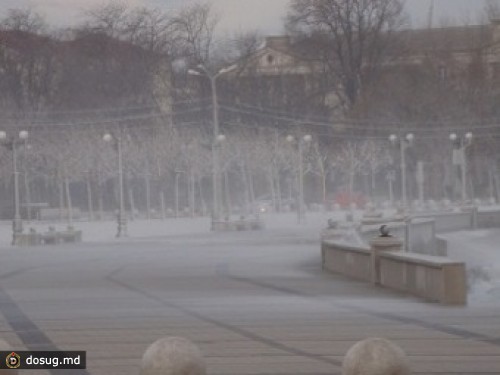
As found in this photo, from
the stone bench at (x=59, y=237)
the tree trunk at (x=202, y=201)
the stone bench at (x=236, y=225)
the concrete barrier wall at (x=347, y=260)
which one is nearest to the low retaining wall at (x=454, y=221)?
the stone bench at (x=236, y=225)

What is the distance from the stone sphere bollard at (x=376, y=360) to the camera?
11.2 m

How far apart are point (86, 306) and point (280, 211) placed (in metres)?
68.1

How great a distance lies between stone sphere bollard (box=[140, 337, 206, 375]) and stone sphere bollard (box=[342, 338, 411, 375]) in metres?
1.26

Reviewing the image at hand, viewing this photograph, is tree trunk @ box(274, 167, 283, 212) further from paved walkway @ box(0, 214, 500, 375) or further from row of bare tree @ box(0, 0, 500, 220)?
paved walkway @ box(0, 214, 500, 375)

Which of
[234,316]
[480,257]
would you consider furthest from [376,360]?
[480,257]

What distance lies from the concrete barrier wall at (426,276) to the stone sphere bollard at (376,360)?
13065mm

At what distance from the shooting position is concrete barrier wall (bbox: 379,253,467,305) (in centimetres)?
2427

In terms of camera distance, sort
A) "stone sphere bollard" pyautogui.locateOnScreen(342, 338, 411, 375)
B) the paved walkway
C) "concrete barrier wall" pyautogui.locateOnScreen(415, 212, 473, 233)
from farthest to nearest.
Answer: "concrete barrier wall" pyautogui.locateOnScreen(415, 212, 473, 233) → the paved walkway → "stone sphere bollard" pyautogui.locateOnScreen(342, 338, 411, 375)

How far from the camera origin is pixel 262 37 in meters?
109

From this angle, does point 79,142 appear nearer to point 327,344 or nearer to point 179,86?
point 179,86

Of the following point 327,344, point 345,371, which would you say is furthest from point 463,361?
point 345,371

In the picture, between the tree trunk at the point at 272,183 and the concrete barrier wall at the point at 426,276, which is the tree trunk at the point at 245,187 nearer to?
the tree trunk at the point at 272,183

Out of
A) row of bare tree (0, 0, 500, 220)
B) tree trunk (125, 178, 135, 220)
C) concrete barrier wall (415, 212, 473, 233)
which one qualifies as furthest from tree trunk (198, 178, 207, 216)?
concrete barrier wall (415, 212, 473, 233)

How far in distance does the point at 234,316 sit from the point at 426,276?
15.8 feet
